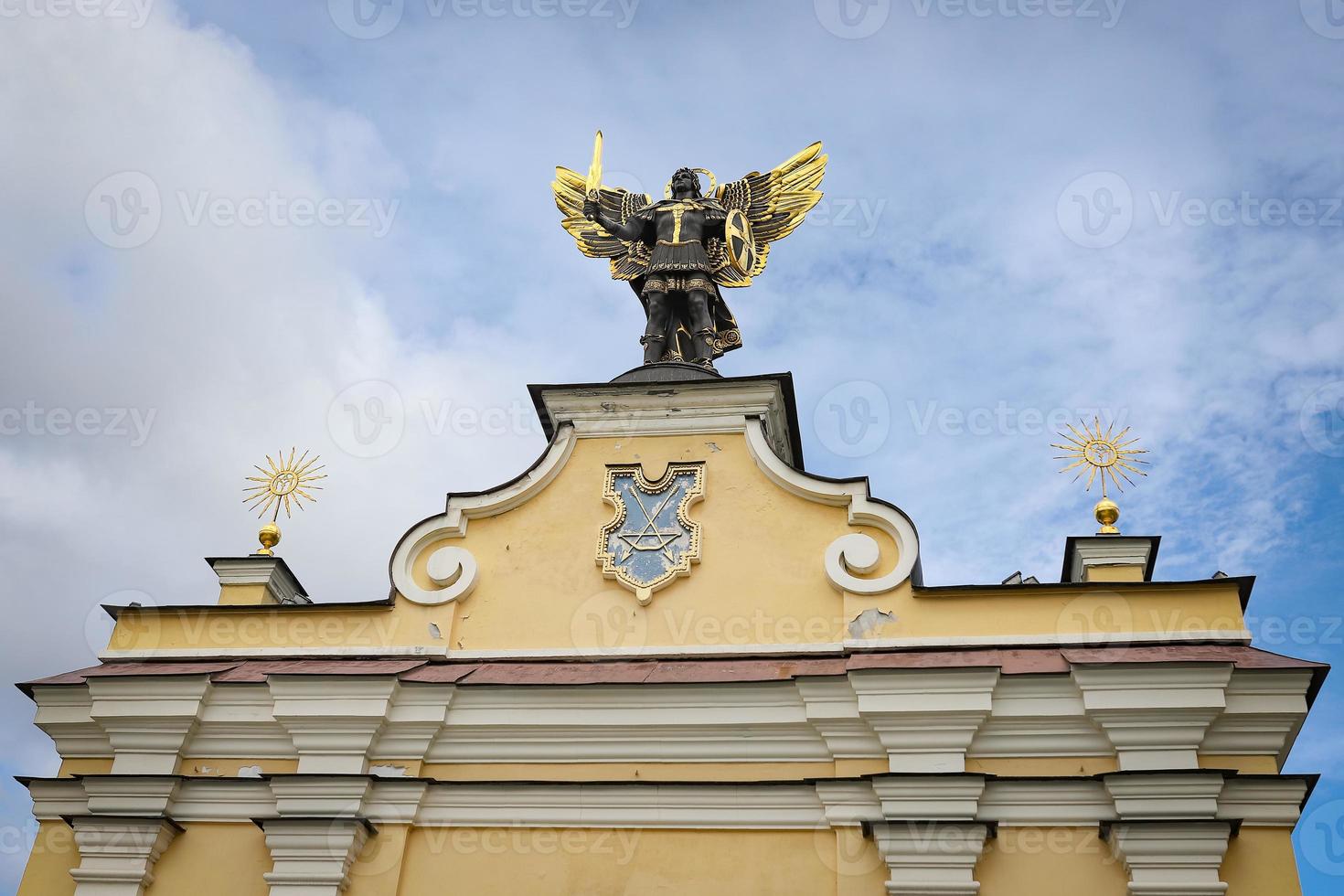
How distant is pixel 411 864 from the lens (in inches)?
375

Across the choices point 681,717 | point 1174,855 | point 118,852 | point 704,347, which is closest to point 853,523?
point 681,717

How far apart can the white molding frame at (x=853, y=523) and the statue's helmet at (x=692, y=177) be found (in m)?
3.74

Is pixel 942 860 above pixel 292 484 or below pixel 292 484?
below

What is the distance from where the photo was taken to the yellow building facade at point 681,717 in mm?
8984

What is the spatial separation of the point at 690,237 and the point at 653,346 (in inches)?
50.1

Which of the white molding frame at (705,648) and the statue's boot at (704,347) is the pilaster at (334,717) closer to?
the white molding frame at (705,648)

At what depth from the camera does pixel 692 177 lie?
1402cm

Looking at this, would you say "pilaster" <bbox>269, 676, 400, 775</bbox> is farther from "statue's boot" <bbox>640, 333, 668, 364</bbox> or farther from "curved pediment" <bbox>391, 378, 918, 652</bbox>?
"statue's boot" <bbox>640, 333, 668, 364</bbox>

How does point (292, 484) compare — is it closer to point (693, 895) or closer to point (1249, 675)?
point (693, 895)

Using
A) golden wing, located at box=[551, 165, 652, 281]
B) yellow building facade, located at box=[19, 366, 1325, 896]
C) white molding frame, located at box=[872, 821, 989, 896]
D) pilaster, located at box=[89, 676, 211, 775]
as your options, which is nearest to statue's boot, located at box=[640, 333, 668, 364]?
golden wing, located at box=[551, 165, 652, 281]

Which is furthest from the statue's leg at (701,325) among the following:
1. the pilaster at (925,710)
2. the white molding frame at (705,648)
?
the pilaster at (925,710)

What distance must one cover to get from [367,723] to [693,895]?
2.69m

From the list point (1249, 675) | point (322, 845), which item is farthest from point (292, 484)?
point (1249, 675)

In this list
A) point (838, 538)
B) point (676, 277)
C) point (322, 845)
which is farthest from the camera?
point (676, 277)
